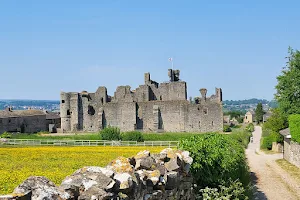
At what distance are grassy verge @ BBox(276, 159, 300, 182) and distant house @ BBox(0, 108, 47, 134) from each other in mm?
52336

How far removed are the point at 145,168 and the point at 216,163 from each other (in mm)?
5131

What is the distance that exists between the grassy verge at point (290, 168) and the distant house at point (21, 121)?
2060 inches

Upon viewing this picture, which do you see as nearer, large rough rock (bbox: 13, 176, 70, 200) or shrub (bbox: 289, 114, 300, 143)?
large rough rock (bbox: 13, 176, 70, 200)

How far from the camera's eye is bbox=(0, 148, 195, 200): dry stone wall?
17.5ft

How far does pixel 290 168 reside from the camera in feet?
100

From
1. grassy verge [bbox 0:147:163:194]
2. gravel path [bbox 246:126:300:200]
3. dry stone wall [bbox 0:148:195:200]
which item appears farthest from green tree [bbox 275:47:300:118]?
dry stone wall [bbox 0:148:195:200]

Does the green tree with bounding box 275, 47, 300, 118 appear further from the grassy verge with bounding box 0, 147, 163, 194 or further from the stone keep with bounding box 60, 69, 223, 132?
the grassy verge with bounding box 0, 147, 163, 194

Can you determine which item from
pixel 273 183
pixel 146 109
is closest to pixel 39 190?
pixel 273 183

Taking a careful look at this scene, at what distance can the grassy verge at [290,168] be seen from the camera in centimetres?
2711

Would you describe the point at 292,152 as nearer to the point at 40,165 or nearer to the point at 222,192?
the point at 40,165

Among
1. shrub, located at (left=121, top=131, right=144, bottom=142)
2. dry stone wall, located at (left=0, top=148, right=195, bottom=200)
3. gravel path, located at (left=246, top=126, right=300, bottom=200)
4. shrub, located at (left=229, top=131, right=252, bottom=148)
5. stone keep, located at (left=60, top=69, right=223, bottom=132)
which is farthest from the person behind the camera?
stone keep, located at (left=60, top=69, right=223, bottom=132)

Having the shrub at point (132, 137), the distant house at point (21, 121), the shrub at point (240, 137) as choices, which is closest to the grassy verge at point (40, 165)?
the shrub at point (240, 137)

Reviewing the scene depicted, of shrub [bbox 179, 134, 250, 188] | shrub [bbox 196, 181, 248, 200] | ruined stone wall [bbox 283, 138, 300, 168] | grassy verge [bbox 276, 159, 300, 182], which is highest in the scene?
shrub [bbox 179, 134, 250, 188]

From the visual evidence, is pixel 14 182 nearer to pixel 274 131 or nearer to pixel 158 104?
pixel 274 131
